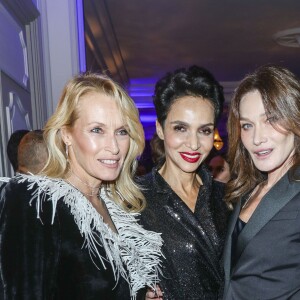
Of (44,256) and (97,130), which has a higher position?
Answer: (97,130)

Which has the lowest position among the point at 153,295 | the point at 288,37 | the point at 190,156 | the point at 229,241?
the point at 153,295

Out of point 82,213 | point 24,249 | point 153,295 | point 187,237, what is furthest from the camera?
point 187,237

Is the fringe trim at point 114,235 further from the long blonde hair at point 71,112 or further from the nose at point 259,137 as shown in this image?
the nose at point 259,137

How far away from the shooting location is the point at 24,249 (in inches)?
43.3

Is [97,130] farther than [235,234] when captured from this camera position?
No

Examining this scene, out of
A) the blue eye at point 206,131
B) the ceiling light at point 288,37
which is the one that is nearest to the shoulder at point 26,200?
the blue eye at point 206,131

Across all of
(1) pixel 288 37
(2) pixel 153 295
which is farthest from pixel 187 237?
(1) pixel 288 37

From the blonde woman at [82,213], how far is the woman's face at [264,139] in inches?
19.1

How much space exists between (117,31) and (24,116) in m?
3.75

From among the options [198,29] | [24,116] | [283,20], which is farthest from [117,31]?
[24,116]

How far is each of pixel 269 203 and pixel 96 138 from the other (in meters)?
0.75

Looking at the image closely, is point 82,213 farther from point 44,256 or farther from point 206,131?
point 206,131

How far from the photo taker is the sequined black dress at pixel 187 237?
5.80 ft

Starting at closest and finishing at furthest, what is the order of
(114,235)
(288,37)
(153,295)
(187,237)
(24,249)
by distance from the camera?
(24,249) < (114,235) < (153,295) < (187,237) < (288,37)
